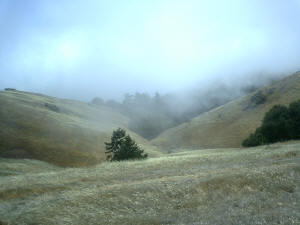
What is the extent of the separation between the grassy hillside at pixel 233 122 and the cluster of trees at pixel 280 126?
19143 millimetres

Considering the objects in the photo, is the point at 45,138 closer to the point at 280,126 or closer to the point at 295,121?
the point at 280,126

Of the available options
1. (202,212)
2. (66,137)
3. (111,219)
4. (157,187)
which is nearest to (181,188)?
(157,187)

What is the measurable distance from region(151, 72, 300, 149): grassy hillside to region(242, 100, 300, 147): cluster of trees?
62.8 ft

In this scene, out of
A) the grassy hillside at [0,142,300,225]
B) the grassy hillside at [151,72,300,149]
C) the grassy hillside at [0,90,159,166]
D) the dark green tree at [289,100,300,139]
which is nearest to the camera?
the grassy hillside at [0,142,300,225]

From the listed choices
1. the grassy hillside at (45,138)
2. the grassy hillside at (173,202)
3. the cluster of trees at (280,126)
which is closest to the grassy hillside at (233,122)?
the cluster of trees at (280,126)

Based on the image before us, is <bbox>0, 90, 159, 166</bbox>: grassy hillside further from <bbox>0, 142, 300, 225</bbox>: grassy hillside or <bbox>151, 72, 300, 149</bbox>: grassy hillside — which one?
<bbox>151, 72, 300, 149</bbox>: grassy hillside

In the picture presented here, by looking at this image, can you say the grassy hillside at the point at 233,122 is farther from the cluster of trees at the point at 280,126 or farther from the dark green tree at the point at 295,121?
the dark green tree at the point at 295,121

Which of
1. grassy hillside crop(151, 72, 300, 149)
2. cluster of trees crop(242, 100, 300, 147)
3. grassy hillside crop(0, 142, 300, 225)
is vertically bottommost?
grassy hillside crop(0, 142, 300, 225)

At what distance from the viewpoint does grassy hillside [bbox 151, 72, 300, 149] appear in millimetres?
67794

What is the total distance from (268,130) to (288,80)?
150 feet

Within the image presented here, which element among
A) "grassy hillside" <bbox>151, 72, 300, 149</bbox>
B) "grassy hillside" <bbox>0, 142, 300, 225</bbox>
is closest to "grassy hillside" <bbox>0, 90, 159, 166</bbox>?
"grassy hillside" <bbox>0, 142, 300, 225</bbox>

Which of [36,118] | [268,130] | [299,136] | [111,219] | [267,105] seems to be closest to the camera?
[111,219]

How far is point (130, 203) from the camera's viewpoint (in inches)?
378

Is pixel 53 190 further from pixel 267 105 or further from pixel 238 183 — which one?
pixel 267 105
